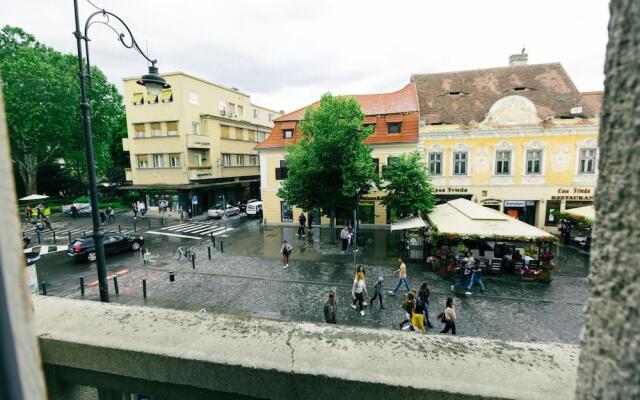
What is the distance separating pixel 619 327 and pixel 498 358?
97cm

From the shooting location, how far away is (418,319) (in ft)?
28.4

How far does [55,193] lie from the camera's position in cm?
4138

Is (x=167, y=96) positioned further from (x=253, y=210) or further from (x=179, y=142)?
(x=253, y=210)

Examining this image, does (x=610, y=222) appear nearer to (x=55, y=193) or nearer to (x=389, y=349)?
(x=389, y=349)

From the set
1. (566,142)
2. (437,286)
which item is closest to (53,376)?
(437,286)

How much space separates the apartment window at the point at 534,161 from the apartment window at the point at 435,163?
5.95 metres

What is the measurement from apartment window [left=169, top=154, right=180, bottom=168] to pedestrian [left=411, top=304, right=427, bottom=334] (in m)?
29.2

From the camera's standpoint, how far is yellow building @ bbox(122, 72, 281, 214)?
3111cm

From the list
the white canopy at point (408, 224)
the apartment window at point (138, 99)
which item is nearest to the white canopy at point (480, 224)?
the white canopy at point (408, 224)

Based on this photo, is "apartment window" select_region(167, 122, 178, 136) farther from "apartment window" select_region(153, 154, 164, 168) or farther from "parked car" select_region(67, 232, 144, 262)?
"parked car" select_region(67, 232, 144, 262)

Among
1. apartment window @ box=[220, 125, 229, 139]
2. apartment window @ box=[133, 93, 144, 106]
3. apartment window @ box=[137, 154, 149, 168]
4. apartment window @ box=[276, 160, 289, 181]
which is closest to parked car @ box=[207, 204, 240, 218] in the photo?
apartment window @ box=[276, 160, 289, 181]

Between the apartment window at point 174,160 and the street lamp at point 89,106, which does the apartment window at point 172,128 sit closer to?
the apartment window at point 174,160

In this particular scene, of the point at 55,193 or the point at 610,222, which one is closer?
the point at 610,222

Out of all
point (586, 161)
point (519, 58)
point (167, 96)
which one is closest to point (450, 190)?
point (586, 161)
